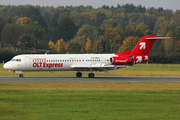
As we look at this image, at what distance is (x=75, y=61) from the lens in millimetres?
39625

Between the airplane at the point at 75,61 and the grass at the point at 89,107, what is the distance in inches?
713

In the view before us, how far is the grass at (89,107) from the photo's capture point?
1389 cm

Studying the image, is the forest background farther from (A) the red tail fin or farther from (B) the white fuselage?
(A) the red tail fin

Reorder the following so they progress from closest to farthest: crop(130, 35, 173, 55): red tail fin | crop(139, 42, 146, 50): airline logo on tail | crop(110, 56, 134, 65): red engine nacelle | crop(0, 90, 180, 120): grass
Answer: crop(0, 90, 180, 120): grass
crop(110, 56, 134, 65): red engine nacelle
crop(130, 35, 173, 55): red tail fin
crop(139, 42, 146, 50): airline logo on tail

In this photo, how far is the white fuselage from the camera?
38406 mm

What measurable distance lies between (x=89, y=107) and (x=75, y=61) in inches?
932

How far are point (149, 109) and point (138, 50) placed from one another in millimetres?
26173

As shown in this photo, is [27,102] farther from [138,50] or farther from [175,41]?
[175,41]

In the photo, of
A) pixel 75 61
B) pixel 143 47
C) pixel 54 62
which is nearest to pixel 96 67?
pixel 75 61

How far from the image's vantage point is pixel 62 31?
170 m

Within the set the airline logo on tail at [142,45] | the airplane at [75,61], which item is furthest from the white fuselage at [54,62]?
the airline logo on tail at [142,45]

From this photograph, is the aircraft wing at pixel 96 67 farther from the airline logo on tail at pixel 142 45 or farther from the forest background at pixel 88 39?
the forest background at pixel 88 39

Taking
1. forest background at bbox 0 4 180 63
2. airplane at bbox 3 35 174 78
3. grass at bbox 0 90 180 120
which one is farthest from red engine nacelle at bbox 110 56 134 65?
forest background at bbox 0 4 180 63

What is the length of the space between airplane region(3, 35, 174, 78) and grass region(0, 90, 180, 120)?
18.1m
